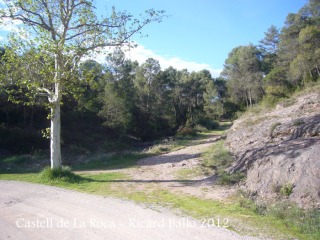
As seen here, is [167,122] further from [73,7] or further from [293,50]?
[73,7]

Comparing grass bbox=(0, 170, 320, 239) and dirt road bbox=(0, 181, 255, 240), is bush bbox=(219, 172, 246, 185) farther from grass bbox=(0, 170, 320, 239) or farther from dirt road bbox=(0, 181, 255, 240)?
dirt road bbox=(0, 181, 255, 240)

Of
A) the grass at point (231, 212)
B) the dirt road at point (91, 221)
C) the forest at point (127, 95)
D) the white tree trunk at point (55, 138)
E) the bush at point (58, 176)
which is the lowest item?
the grass at point (231, 212)

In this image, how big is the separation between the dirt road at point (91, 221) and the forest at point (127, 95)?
4.72 metres

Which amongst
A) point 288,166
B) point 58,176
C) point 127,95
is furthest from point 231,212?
point 127,95

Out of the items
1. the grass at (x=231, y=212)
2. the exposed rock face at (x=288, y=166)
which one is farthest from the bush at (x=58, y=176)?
the exposed rock face at (x=288, y=166)

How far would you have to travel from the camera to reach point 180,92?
4844 centimetres

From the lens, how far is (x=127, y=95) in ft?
95.9

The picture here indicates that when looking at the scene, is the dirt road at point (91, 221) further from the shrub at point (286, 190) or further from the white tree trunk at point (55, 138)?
the white tree trunk at point (55, 138)

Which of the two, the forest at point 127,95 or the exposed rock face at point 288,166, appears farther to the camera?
the forest at point 127,95

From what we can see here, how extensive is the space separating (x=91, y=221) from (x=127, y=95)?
23.8 meters

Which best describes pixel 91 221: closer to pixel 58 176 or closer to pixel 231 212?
pixel 231 212

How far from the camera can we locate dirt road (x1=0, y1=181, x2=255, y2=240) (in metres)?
5.21

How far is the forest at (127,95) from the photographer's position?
11.5 metres

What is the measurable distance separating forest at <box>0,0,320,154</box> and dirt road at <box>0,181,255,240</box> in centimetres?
472
